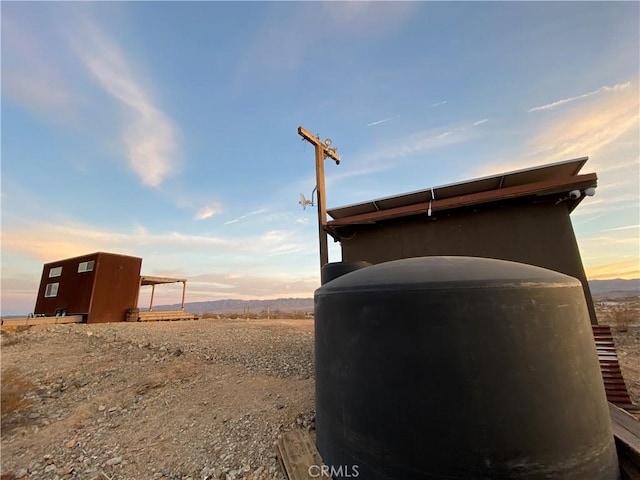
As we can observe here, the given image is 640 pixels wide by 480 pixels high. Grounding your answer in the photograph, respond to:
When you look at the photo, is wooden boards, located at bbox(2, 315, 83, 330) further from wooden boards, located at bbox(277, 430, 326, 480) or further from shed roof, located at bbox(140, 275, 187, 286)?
wooden boards, located at bbox(277, 430, 326, 480)

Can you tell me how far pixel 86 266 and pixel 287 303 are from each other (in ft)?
406

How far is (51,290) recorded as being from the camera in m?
17.1

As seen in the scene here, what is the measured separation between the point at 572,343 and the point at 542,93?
20.8ft

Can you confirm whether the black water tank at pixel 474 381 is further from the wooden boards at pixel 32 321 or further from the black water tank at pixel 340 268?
the wooden boards at pixel 32 321

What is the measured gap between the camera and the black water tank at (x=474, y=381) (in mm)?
1606

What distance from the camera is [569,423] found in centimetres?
168

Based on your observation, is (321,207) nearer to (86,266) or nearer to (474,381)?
(474,381)

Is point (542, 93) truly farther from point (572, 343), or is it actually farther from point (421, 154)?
point (572, 343)

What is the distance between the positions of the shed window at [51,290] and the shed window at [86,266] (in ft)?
9.64

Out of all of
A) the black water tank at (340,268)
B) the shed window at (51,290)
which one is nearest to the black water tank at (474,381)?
the black water tank at (340,268)

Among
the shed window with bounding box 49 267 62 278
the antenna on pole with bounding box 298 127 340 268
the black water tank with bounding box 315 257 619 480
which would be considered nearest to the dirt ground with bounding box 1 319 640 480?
the black water tank with bounding box 315 257 619 480

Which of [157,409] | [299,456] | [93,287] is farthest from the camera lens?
[93,287]

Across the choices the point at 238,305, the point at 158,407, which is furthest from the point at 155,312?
the point at 238,305

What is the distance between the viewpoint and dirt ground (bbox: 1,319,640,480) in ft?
10.1
